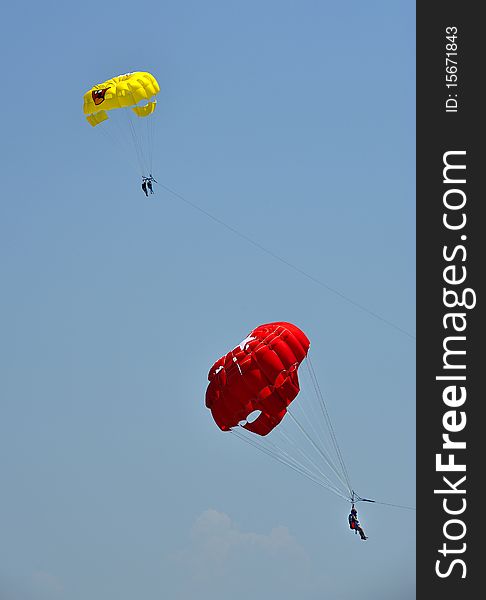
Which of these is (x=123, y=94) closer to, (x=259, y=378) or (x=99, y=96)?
(x=99, y=96)

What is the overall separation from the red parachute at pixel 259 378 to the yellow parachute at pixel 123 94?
35.7 ft

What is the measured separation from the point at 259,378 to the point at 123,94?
530 inches

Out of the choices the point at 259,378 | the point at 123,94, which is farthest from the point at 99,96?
the point at 259,378

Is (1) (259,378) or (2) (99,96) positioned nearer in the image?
(1) (259,378)

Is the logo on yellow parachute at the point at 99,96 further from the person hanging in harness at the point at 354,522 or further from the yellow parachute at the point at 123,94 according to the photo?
the person hanging in harness at the point at 354,522

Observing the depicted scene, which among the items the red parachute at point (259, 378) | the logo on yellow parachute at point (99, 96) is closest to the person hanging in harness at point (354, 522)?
the red parachute at point (259, 378)

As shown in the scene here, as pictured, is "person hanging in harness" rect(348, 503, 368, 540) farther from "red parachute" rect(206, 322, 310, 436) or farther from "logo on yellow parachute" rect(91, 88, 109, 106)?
"logo on yellow parachute" rect(91, 88, 109, 106)

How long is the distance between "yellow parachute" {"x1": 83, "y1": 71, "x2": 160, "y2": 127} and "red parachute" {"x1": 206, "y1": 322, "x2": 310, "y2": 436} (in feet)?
35.7

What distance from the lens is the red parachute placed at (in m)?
53.8

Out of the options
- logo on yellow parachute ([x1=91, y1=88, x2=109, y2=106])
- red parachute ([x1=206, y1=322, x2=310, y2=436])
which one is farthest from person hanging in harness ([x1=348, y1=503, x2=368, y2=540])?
logo on yellow parachute ([x1=91, y1=88, x2=109, y2=106])

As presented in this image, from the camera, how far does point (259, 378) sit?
176 ft

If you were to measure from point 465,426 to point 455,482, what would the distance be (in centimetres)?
185

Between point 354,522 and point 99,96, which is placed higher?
point 99,96

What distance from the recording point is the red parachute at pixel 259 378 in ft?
176
